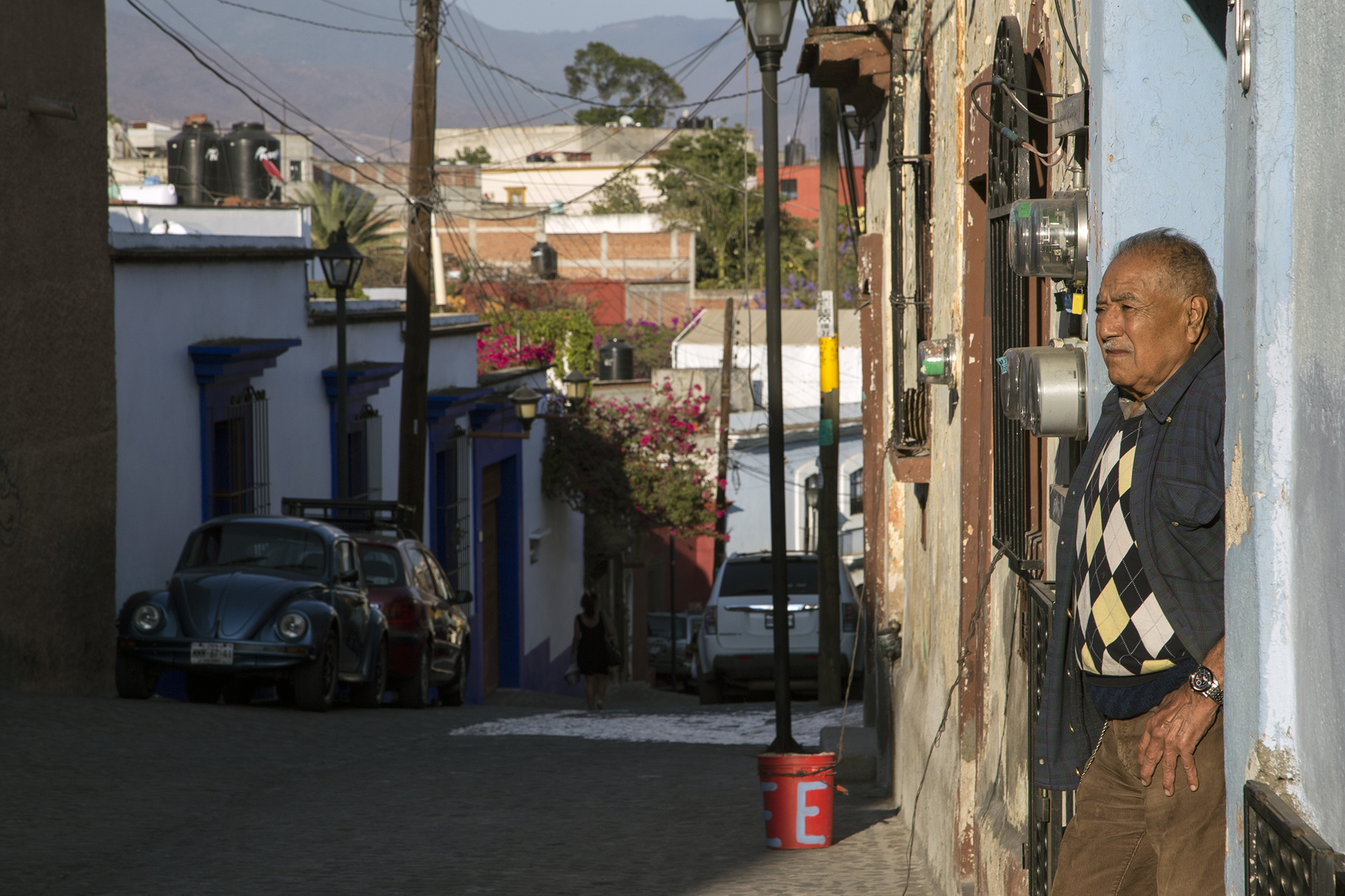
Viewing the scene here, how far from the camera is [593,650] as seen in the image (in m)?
19.5

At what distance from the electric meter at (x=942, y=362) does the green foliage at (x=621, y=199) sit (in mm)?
59658

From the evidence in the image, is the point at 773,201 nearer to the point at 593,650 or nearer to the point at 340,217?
the point at 593,650

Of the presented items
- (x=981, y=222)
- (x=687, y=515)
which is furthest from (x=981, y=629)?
(x=687, y=515)

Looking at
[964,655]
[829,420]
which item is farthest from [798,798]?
[829,420]

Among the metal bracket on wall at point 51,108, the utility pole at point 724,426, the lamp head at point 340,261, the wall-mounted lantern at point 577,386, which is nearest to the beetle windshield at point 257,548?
the metal bracket on wall at point 51,108

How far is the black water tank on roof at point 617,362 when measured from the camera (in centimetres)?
3741

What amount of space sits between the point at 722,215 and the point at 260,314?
135 feet

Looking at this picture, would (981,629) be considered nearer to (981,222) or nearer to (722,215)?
(981,222)

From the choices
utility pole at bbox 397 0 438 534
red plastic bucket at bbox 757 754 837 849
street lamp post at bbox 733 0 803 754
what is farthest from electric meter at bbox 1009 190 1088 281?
utility pole at bbox 397 0 438 534

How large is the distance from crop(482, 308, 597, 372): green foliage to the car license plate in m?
22.8

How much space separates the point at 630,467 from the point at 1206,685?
26.0 m

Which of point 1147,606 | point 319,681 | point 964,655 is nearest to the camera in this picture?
point 1147,606

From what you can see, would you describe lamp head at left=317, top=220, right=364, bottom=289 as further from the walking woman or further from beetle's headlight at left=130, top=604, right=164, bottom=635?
beetle's headlight at left=130, top=604, right=164, bottom=635

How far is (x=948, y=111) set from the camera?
6.75 meters
